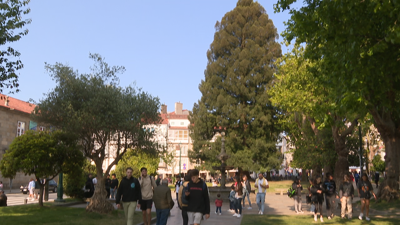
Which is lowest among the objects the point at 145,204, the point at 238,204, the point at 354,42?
the point at 238,204

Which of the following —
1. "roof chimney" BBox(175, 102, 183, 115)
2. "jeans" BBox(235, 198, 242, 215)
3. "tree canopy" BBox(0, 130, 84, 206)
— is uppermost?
"roof chimney" BBox(175, 102, 183, 115)

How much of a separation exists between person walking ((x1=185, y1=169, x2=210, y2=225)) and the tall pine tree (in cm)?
3697

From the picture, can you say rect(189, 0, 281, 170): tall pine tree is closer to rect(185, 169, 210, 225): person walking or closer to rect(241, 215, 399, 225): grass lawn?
rect(241, 215, 399, 225): grass lawn

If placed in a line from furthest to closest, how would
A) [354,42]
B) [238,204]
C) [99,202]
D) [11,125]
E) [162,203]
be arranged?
[11,125]
[238,204]
[99,202]
[354,42]
[162,203]

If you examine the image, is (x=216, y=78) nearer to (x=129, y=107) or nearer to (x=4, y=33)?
(x=129, y=107)

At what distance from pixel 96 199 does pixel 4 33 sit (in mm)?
6784

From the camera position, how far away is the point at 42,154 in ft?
55.9

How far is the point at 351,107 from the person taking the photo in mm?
11875

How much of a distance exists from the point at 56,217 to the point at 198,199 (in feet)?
28.2

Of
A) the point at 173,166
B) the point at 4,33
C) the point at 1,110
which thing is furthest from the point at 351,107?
the point at 173,166

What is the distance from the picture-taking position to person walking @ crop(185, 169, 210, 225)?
8476mm

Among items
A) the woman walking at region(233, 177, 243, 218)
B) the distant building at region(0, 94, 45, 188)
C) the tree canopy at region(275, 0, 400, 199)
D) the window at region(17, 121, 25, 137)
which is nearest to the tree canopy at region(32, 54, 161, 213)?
the woman walking at region(233, 177, 243, 218)

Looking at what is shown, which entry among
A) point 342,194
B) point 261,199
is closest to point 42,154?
point 261,199

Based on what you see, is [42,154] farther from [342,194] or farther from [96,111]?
[342,194]
